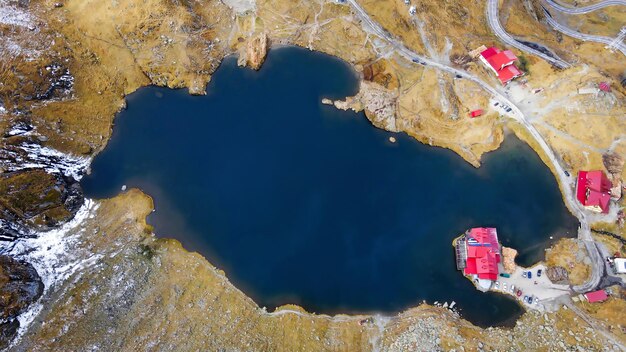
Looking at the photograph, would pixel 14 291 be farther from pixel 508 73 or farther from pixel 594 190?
pixel 594 190

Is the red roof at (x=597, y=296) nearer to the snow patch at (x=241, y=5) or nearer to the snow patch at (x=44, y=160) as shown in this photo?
the snow patch at (x=241, y=5)

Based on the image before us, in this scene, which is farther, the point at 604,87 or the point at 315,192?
the point at 604,87

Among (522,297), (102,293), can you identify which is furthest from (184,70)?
(522,297)

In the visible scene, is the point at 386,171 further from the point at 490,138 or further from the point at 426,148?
the point at 490,138

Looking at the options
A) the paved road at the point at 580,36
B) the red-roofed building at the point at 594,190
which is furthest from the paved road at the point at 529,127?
the paved road at the point at 580,36

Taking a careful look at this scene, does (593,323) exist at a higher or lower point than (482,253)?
lower

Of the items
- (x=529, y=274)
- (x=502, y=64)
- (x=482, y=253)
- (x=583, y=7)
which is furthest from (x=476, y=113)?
(x=583, y=7)

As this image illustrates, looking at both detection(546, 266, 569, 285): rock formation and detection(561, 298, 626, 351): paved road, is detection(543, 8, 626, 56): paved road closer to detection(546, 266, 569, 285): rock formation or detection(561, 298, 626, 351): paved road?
detection(546, 266, 569, 285): rock formation
